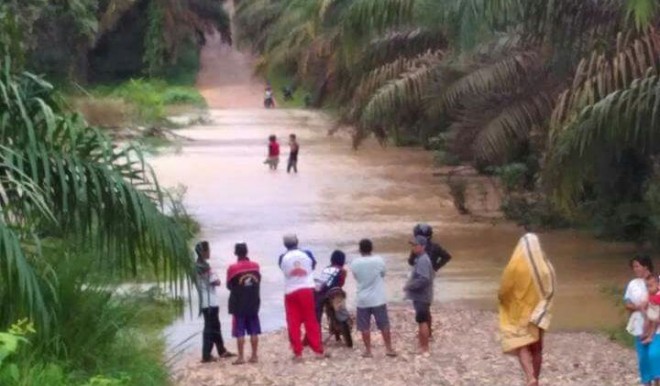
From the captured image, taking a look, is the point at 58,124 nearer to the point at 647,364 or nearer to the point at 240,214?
the point at 647,364

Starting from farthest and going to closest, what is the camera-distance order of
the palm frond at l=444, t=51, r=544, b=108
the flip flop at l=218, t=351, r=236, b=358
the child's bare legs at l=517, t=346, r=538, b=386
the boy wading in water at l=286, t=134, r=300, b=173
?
the boy wading in water at l=286, t=134, r=300, b=173 → the palm frond at l=444, t=51, r=544, b=108 → the flip flop at l=218, t=351, r=236, b=358 → the child's bare legs at l=517, t=346, r=538, b=386

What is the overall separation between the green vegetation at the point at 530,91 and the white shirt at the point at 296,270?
4.04 meters

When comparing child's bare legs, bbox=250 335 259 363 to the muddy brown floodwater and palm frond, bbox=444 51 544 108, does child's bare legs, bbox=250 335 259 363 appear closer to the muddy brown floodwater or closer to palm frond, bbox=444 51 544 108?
the muddy brown floodwater

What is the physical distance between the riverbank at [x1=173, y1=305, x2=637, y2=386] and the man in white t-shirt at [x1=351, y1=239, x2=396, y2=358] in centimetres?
34

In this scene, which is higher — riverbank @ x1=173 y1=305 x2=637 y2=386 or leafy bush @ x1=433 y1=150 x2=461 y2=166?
leafy bush @ x1=433 y1=150 x2=461 y2=166

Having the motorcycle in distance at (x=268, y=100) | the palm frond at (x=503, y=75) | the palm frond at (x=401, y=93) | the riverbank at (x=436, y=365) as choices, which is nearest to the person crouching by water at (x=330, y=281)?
the riverbank at (x=436, y=365)

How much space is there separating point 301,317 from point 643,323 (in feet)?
13.4

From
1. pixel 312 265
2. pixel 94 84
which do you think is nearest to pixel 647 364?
pixel 312 265

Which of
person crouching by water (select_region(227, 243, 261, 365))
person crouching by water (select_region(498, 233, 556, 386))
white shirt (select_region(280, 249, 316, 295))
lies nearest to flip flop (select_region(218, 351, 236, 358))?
person crouching by water (select_region(227, 243, 261, 365))

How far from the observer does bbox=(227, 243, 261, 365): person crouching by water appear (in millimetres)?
14664

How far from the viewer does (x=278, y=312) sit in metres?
18.4

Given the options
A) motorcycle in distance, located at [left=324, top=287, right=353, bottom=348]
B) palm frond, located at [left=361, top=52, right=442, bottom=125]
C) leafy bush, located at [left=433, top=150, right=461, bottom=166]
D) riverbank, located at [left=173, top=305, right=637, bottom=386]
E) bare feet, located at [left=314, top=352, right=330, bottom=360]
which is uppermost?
palm frond, located at [left=361, top=52, right=442, bottom=125]

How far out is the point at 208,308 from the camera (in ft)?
48.6

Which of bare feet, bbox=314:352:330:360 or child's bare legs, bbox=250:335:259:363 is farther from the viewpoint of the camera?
bare feet, bbox=314:352:330:360
